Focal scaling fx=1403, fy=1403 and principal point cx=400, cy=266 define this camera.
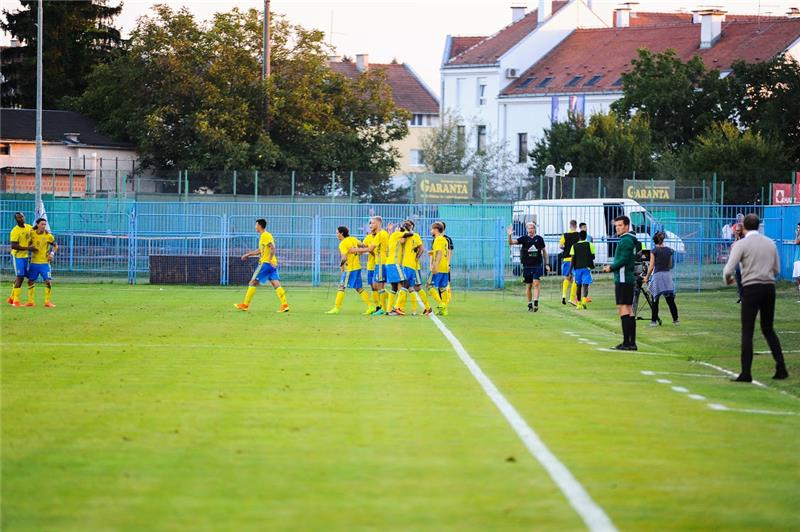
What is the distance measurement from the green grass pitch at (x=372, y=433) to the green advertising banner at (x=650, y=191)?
101ft

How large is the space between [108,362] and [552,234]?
1180 inches

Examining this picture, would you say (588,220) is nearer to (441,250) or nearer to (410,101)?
(441,250)

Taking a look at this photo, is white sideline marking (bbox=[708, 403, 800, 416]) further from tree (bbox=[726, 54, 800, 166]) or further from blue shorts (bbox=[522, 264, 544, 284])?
tree (bbox=[726, 54, 800, 166])

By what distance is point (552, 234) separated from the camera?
148 feet

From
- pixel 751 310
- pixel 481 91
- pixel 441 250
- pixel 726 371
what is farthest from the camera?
pixel 481 91

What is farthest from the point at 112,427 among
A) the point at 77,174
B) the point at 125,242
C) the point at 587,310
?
the point at 77,174

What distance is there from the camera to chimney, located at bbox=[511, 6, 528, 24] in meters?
99.1

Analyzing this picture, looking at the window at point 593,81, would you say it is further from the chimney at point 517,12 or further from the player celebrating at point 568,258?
the player celebrating at point 568,258

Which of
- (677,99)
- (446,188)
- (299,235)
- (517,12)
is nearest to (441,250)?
(299,235)

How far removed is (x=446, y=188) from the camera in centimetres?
5128

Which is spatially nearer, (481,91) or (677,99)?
(677,99)

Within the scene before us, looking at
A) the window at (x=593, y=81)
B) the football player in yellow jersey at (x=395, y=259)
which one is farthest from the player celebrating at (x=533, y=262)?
the window at (x=593, y=81)

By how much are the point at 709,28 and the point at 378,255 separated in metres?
62.1

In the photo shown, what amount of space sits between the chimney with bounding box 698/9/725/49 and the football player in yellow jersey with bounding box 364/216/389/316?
60881 millimetres
